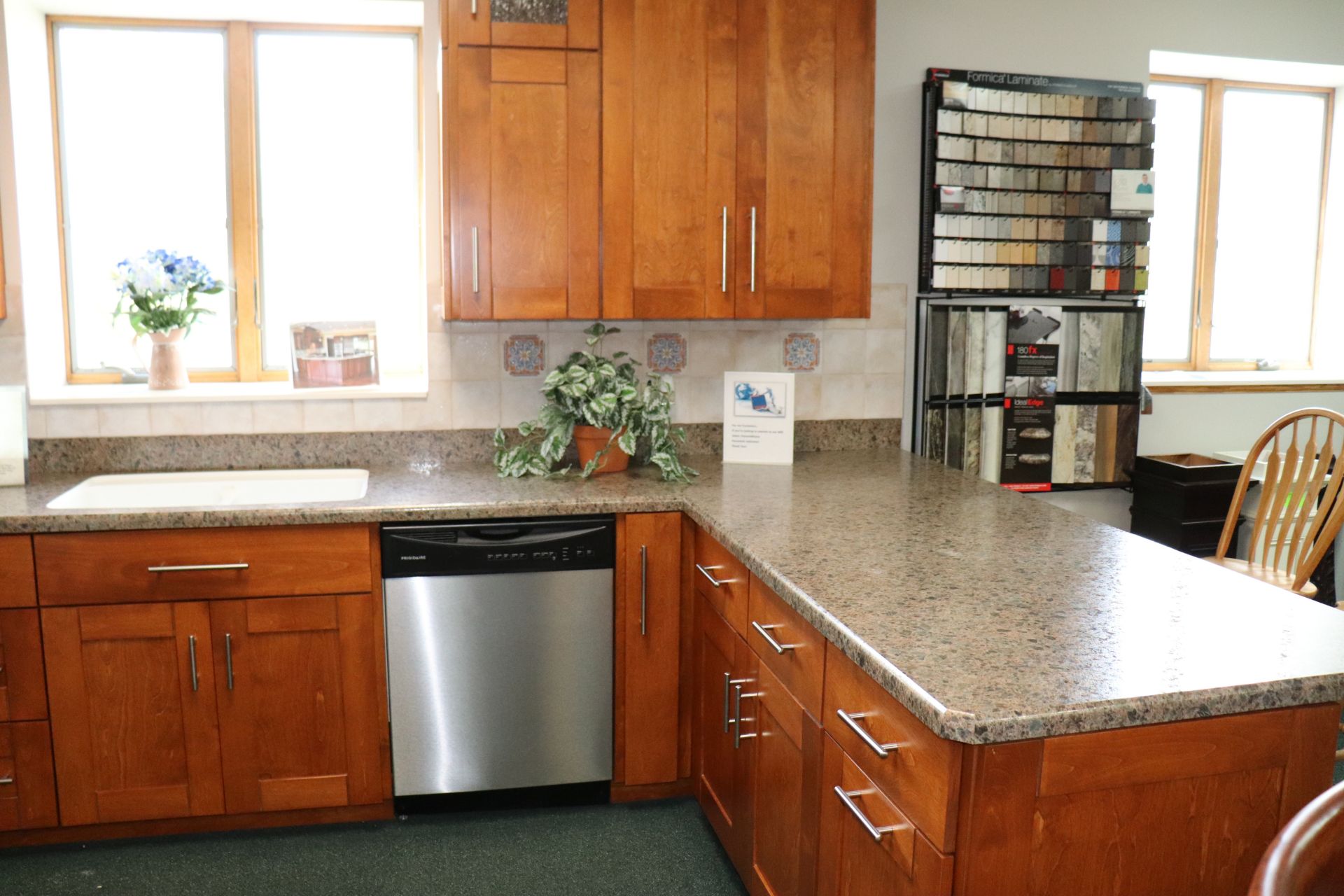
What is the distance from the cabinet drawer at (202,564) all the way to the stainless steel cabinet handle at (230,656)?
99mm

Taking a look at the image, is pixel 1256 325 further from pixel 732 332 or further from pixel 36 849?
pixel 36 849

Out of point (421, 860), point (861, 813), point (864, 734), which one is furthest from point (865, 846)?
point (421, 860)

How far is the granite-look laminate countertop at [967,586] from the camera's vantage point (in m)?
1.32

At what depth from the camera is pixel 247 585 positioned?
8.02 feet

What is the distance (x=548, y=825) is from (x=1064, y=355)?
2084 millimetres

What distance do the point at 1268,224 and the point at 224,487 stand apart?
3.73 m

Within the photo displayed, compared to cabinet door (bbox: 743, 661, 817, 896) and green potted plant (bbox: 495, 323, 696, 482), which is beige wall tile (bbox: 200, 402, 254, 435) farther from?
Answer: cabinet door (bbox: 743, 661, 817, 896)

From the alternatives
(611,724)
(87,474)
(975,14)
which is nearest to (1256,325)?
(975,14)

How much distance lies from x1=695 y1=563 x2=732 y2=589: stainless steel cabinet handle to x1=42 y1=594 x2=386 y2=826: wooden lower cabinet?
2.49 ft

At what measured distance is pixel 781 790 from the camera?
196cm

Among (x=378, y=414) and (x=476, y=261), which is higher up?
(x=476, y=261)

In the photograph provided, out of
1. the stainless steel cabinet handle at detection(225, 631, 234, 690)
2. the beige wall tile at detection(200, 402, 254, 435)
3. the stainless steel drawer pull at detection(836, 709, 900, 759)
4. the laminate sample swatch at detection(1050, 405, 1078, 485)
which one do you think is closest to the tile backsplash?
the beige wall tile at detection(200, 402, 254, 435)

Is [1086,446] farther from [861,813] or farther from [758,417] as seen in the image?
[861,813]

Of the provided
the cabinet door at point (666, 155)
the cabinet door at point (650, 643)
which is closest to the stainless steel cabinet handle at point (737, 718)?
the cabinet door at point (650, 643)
